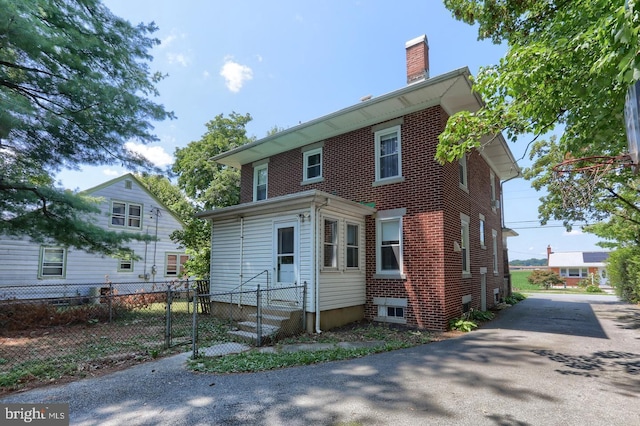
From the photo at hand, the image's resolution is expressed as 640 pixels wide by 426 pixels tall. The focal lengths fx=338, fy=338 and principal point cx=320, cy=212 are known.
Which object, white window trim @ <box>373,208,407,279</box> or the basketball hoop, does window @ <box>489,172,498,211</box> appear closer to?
white window trim @ <box>373,208,407,279</box>

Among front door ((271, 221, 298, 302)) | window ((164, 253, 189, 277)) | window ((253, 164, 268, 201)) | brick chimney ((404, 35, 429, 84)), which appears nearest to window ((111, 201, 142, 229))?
window ((164, 253, 189, 277))

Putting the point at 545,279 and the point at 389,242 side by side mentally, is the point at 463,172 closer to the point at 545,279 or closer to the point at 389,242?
the point at 389,242

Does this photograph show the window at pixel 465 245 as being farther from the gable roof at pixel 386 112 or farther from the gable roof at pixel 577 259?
the gable roof at pixel 577 259

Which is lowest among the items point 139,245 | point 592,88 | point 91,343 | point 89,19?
point 91,343

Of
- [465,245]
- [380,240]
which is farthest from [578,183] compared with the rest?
[465,245]

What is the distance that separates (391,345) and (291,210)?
433 centimetres

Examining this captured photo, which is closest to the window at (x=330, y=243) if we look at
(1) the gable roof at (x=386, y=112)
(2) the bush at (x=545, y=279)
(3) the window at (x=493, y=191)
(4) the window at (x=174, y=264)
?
(1) the gable roof at (x=386, y=112)

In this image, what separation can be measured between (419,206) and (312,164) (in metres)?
4.64

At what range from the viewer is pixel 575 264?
49.6 meters

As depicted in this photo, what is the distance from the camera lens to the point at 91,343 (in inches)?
309

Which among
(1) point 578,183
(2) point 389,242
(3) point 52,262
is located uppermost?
(1) point 578,183

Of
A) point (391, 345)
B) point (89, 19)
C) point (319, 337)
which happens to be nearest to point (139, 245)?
point (89, 19)

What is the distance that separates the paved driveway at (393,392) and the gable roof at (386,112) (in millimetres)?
4483

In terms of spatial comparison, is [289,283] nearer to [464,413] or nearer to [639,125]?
[464,413]
